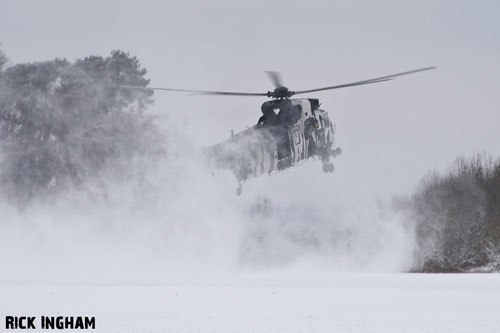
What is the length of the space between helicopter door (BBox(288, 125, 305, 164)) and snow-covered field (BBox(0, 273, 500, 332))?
15.5ft

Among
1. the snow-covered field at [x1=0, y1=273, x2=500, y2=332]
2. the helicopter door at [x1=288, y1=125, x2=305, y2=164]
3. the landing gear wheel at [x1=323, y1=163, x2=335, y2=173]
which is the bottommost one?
the snow-covered field at [x1=0, y1=273, x2=500, y2=332]

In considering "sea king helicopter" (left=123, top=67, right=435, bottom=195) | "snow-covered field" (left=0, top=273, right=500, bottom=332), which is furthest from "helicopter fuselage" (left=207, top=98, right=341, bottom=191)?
"snow-covered field" (left=0, top=273, right=500, bottom=332)

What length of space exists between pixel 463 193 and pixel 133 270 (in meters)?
24.6

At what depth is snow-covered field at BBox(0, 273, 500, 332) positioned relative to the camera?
22.4 metres

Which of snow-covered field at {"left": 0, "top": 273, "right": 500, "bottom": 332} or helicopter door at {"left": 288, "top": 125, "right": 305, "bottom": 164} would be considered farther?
helicopter door at {"left": 288, "top": 125, "right": 305, "bottom": 164}

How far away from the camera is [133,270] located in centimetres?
4500

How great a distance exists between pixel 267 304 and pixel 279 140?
6.79 meters

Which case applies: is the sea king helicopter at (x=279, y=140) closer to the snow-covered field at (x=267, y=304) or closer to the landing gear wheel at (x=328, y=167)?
the landing gear wheel at (x=328, y=167)

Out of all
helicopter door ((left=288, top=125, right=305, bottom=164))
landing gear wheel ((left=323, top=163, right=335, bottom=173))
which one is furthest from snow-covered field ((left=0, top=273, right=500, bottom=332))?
helicopter door ((left=288, top=125, right=305, bottom=164))

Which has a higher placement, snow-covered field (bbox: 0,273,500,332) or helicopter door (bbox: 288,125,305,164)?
helicopter door (bbox: 288,125,305,164)

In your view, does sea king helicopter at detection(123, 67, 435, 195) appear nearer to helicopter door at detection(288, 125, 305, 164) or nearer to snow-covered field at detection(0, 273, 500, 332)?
helicopter door at detection(288, 125, 305, 164)

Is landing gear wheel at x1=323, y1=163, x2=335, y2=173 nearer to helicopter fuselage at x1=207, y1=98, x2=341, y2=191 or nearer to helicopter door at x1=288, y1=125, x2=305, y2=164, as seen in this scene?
helicopter fuselage at x1=207, y1=98, x2=341, y2=191

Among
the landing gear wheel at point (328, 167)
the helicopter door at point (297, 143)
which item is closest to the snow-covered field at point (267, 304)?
the landing gear wheel at point (328, 167)

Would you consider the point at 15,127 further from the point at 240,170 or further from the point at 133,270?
the point at 240,170
